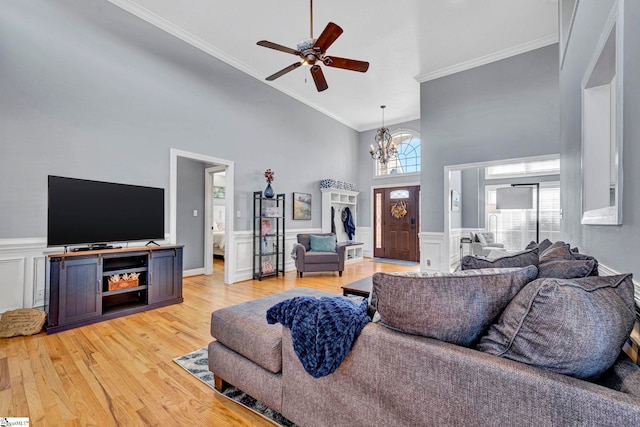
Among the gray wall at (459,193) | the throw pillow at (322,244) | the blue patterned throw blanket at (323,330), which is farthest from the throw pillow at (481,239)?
the blue patterned throw blanket at (323,330)

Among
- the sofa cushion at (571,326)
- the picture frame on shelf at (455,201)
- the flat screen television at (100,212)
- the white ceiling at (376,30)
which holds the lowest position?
the sofa cushion at (571,326)

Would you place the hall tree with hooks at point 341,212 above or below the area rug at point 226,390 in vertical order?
above

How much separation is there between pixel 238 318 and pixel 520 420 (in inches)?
54.3

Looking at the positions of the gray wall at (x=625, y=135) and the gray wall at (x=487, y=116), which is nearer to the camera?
the gray wall at (x=625, y=135)

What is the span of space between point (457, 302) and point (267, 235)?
4.40 m

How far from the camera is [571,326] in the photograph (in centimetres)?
78

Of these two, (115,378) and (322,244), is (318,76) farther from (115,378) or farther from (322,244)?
(115,378)

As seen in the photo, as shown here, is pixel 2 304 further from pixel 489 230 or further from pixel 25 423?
pixel 489 230

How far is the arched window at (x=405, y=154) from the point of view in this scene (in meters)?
7.23

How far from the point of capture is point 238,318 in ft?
5.47

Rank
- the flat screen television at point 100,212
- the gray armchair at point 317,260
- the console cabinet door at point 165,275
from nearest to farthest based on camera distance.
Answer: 1. the flat screen television at point 100,212
2. the console cabinet door at point 165,275
3. the gray armchair at point 317,260

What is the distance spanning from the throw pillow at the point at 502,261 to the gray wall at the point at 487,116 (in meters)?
3.53

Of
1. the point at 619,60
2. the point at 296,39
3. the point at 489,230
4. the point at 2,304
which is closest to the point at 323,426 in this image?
the point at 619,60

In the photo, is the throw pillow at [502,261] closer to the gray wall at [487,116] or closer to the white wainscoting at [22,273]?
the gray wall at [487,116]
